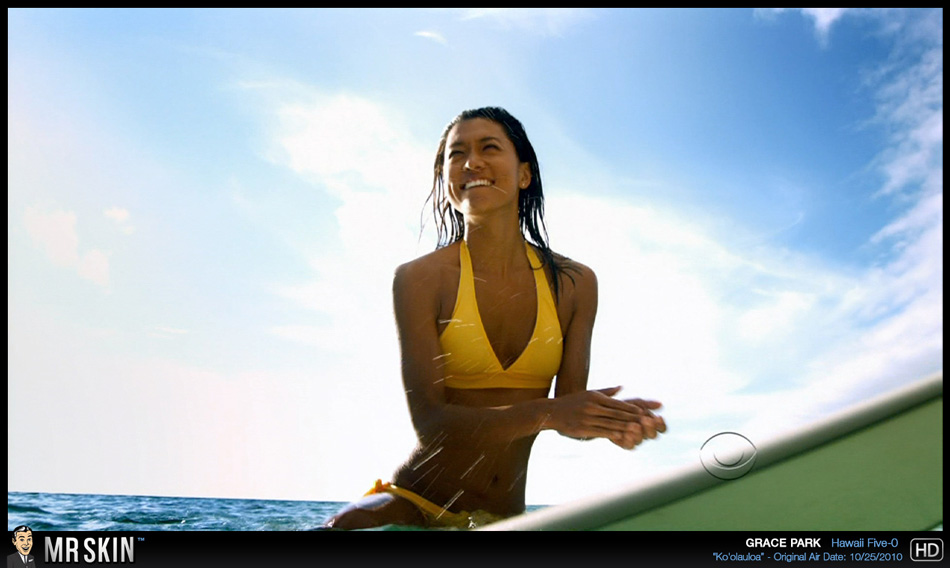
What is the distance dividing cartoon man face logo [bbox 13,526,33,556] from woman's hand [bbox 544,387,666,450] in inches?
44.9

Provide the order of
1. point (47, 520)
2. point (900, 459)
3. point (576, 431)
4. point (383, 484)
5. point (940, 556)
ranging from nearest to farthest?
point (900, 459) → point (940, 556) → point (576, 431) → point (47, 520) → point (383, 484)

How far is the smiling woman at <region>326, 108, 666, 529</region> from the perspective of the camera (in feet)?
5.84

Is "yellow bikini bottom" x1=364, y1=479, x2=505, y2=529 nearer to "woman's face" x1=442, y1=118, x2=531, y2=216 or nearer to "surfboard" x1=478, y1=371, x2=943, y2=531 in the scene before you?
"woman's face" x1=442, y1=118, x2=531, y2=216

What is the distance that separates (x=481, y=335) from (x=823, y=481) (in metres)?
1.05

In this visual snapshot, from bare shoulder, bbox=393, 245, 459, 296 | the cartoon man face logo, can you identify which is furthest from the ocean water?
bare shoulder, bbox=393, 245, 459, 296


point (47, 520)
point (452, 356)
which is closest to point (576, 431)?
point (452, 356)

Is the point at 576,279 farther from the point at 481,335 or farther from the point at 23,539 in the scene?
the point at 23,539

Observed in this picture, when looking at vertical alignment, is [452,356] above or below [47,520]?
above

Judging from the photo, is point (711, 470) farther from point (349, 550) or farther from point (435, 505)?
point (435, 505)

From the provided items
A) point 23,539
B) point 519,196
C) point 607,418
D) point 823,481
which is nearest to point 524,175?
point 519,196

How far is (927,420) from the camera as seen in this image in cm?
86

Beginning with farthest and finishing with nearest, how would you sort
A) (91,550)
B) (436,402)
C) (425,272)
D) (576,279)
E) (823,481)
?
(576,279)
(425,272)
(436,402)
(91,550)
(823,481)

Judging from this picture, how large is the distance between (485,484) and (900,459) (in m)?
1.13

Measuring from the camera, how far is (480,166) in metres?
2.03
